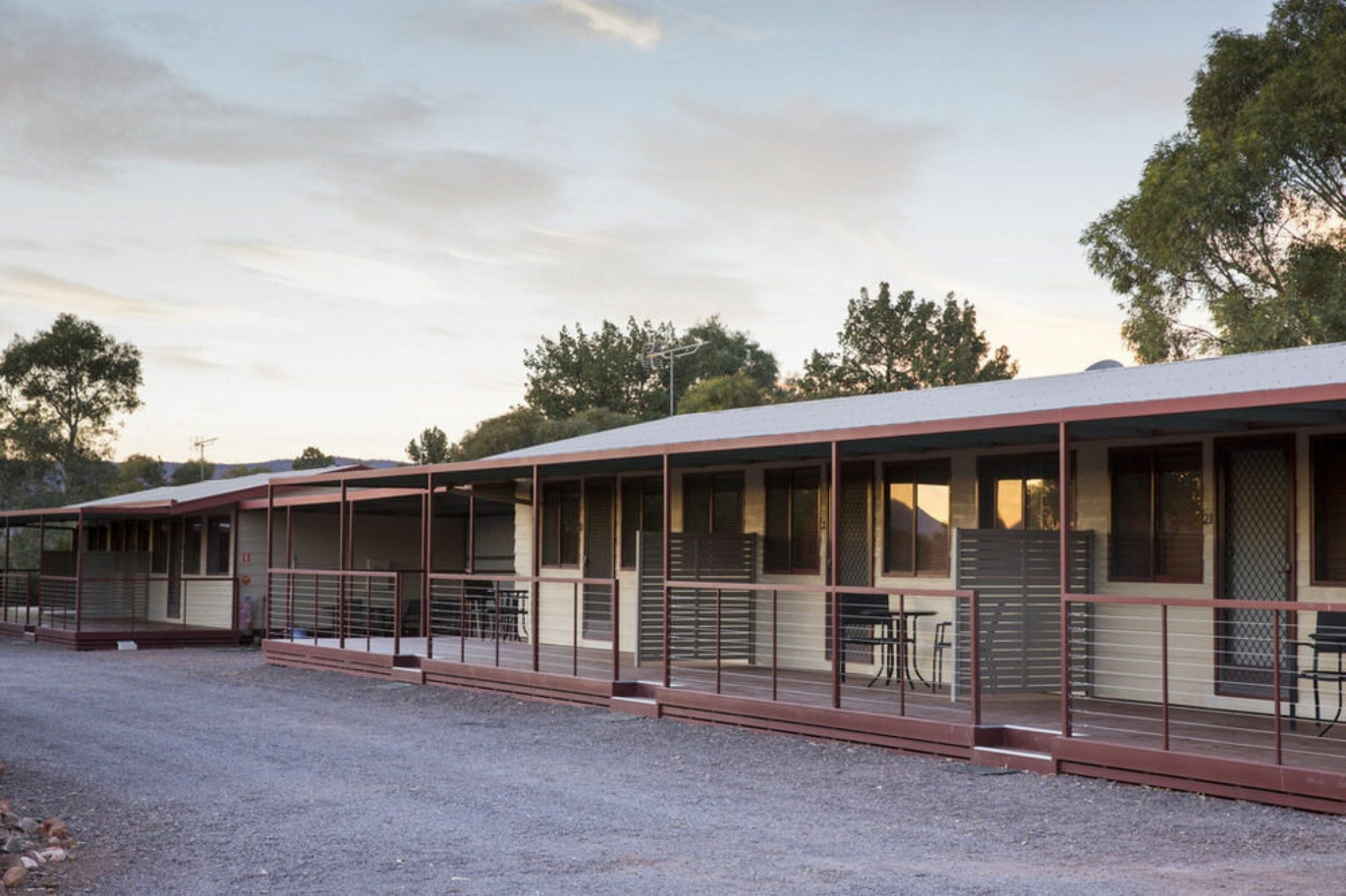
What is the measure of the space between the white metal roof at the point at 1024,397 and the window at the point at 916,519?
0.57 metres

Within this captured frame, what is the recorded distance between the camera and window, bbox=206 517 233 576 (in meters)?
24.0

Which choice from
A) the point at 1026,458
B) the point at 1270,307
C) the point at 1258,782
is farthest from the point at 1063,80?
the point at 1258,782

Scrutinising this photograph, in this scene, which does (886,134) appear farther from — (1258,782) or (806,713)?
(1258,782)

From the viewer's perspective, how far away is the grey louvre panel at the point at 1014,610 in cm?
1041

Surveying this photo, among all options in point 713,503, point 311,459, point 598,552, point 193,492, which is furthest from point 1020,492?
point 311,459

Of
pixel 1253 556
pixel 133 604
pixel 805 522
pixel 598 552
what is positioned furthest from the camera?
pixel 133 604

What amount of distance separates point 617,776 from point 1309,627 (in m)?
4.72

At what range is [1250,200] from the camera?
78.7 feet

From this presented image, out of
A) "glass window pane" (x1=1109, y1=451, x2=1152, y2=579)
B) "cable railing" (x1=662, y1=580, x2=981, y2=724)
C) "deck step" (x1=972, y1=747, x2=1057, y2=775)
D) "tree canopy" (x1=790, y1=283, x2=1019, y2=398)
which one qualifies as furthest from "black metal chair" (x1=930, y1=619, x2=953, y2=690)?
"tree canopy" (x1=790, y1=283, x2=1019, y2=398)

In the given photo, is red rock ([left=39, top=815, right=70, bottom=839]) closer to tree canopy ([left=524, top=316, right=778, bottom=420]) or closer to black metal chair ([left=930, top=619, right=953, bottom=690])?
black metal chair ([left=930, top=619, right=953, bottom=690])

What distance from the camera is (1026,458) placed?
1168cm

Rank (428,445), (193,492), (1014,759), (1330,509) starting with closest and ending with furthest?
(1014,759) < (1330,509) < (193,492) < (428,445)

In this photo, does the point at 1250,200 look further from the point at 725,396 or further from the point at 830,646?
the point at 725,396

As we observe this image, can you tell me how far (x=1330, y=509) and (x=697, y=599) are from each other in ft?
18.8
